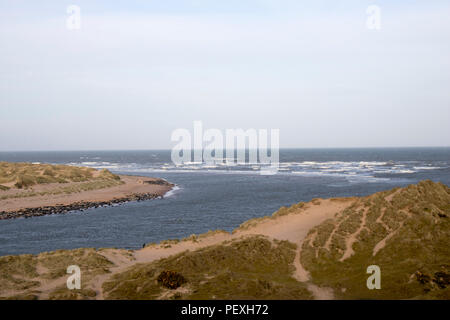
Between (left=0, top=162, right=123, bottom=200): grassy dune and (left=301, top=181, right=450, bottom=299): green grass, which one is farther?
(left=0, top=162, right=123, bottom=200): grassy dune

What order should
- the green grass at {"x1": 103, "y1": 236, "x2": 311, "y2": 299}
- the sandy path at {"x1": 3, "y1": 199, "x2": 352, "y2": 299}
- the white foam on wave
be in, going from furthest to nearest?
the white foam on wave < the sandy path at {"x1": 3, "y1": 199, "x2": 352, "y2": 299} < the green grass at {"x1": 103, "y1": 236, "x2": 311, "y2": 299}

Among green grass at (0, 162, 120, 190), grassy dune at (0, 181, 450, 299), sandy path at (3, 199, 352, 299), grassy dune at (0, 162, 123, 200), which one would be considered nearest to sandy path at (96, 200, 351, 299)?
sandy path at (3, 199, 352, 299)

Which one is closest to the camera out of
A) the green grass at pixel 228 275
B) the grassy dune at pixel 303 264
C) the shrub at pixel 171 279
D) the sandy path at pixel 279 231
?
the green grass at pixel 228 275

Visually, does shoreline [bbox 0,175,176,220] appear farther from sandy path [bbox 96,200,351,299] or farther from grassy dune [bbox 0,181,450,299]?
grassy dune [bbox 0,181,450,299]

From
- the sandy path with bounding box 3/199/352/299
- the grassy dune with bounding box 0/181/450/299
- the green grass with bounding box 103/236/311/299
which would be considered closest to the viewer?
the green grass with bounding box 103/236/311/299

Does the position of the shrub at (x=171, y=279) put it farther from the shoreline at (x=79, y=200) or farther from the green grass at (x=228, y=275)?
the shoreline at (x=79, y=200)

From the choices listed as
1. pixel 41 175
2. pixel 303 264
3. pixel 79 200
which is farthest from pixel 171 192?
pixel 303 264

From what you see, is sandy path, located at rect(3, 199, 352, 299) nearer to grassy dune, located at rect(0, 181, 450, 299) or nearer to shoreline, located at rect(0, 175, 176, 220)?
grassy dune, located at rect(0, 181, 450, 299)

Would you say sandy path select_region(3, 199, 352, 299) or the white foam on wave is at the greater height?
sandy path select_region(3, 199, 352, 299)

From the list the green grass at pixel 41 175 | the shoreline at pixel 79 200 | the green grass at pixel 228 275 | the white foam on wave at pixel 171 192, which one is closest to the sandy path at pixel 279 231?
the green grass at pixel 228 275

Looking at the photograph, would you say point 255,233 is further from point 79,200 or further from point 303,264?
point 79,200
